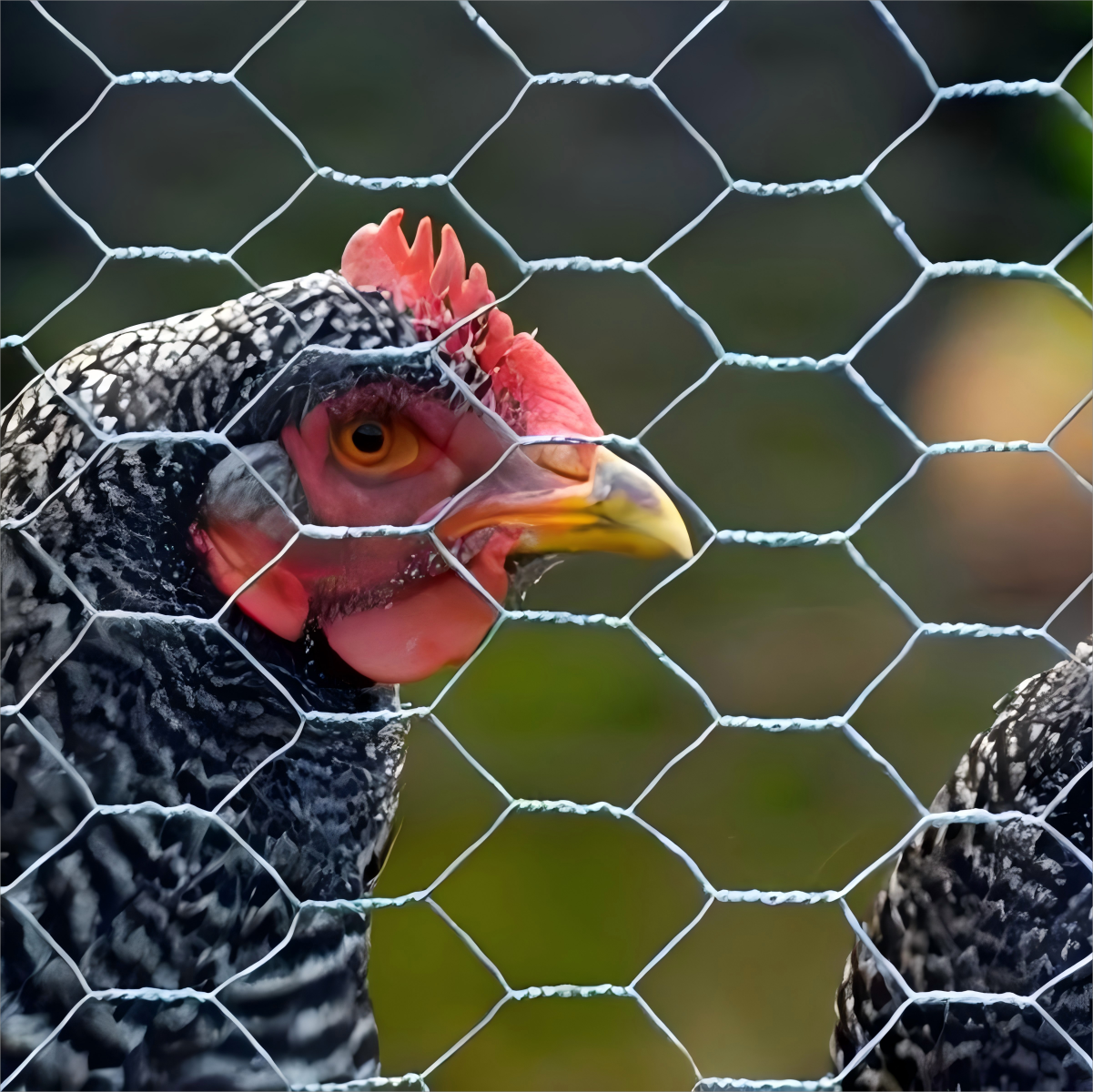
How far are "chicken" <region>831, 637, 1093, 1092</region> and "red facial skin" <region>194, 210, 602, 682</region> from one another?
456mm

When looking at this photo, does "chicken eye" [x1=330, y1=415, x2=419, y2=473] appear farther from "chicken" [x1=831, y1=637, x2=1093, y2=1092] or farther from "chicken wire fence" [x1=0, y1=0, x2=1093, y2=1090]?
"chicken" [x1=831, y1=637, x2=1093, y2=1092]

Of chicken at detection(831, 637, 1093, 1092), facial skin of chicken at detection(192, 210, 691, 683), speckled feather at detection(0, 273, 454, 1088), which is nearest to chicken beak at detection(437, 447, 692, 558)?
facial skin of chicken at detection(192, 210, 691, 683)

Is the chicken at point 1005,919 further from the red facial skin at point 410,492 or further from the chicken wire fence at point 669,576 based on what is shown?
the red facial skin at point 410,492

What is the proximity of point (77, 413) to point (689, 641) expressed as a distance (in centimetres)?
171

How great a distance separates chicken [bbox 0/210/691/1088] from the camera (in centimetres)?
95

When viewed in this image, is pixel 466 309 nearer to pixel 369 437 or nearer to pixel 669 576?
pixel 369 437

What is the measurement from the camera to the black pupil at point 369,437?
41.7 inches

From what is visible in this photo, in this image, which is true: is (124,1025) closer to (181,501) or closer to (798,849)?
(181,501)

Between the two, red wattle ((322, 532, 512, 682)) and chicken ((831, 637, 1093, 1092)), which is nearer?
chicken ((831, 637, 1093, 1092))

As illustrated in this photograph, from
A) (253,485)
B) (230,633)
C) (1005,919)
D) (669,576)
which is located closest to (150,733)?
(230,633)

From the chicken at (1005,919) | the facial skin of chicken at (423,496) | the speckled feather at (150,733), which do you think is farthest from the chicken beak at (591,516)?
the chicken at (1005,919)

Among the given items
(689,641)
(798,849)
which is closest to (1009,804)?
(798,849)

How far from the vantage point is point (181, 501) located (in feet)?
3.22

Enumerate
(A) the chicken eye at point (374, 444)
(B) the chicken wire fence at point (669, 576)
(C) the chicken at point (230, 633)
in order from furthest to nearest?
(A) the chicken eye at point (374, 444) → (C) the chicken at point (230, 633) → (B) the chicken wire fence at point (669, 576)
